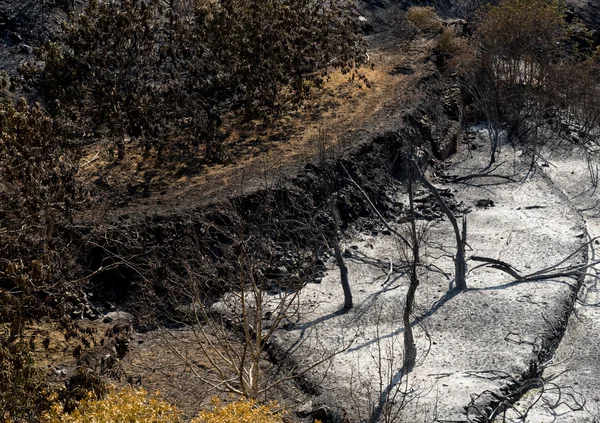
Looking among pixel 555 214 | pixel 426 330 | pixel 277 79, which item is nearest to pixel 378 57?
pixel 277 79

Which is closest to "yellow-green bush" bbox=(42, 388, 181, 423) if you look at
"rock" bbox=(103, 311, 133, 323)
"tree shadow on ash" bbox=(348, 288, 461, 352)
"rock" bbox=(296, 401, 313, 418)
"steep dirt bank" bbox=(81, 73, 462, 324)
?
"steep dirt bank" bbox=(81, 73, 462, 324)

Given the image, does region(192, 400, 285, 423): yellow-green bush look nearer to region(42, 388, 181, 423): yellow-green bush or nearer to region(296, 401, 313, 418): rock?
region(42, 388, 181, 423): yellow-green bush

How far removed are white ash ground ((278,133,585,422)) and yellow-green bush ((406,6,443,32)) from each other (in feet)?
47.9

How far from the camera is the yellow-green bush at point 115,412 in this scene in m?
15.8

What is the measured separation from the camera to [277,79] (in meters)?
32.8

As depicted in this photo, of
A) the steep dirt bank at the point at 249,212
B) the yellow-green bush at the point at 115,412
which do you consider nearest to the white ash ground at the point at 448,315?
the steep dirt bank at the point at 249,212

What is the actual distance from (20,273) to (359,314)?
36.5ft

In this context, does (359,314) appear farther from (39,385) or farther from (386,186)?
(39,385)

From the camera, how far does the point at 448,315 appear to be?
2547 cm

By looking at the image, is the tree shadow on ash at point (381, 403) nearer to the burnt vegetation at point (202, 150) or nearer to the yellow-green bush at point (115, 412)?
the burnt vegetation at point (202, 150)

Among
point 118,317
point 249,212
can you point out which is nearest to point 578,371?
point 249,212

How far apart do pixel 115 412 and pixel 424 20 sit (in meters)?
33.6

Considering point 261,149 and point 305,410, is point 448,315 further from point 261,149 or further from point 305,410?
point 261,149

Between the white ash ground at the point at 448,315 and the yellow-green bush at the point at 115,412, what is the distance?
4.38m
